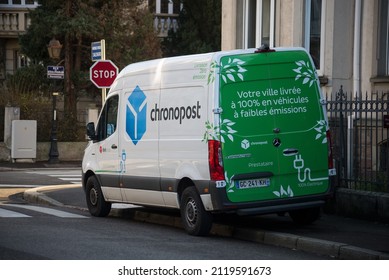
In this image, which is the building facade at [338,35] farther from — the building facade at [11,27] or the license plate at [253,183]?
the building facade at [11,27]

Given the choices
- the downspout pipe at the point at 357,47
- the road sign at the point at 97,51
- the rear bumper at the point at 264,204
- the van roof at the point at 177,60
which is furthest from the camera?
the road sign at the point at 97,51

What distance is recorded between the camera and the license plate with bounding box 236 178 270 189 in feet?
41.2

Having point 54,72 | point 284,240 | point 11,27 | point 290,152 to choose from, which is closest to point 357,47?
point 290,152

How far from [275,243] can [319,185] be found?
1.29 m

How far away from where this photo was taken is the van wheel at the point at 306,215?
13.8m

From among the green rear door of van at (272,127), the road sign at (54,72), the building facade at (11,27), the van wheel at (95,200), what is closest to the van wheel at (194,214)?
the green rear door of van at (272,127)

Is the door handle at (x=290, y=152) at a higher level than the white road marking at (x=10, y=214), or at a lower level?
higher

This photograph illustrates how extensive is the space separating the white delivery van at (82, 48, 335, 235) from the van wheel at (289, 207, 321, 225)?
0.05 ft

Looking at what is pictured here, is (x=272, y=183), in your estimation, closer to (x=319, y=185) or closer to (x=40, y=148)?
(x=319, y=185)

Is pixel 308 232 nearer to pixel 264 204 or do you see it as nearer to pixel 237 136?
pixel 264 204

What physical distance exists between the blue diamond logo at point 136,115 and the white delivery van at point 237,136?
0.48ft

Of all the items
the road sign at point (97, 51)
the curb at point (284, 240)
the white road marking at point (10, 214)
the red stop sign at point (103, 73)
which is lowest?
the white road marking at point (10, 214)

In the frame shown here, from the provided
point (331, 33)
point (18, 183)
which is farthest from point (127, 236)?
point (18, 183)

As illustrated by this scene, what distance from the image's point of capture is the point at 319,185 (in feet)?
43.1
